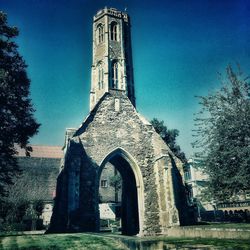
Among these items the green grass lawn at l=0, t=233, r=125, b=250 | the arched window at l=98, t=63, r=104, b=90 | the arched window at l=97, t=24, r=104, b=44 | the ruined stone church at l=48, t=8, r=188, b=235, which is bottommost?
the green grass lawn at l=0, t=233, r=125, b=250

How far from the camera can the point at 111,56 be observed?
24625mm

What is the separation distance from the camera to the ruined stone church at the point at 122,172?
16094 millimetres

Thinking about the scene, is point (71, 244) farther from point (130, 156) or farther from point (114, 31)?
point (114, 31)

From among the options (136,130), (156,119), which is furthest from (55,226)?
(156,119)

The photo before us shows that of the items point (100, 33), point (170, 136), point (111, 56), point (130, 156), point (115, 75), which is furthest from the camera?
point (170, 136)

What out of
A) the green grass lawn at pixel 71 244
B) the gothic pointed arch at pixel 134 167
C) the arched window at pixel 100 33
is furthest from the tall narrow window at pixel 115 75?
the green grass lawn at pixel 71 244

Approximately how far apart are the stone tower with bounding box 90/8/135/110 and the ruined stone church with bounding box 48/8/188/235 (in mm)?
459

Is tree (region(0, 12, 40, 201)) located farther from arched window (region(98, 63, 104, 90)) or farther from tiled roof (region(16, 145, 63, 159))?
tiled roof (region(16, 145, 63, 159))

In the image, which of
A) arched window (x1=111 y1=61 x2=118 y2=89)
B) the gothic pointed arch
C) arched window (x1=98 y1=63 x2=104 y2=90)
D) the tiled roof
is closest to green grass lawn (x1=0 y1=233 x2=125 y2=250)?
the gothic pointed arch

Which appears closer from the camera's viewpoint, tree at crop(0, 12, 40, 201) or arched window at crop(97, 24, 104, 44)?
tree at crop(0, 12, 40, 201)

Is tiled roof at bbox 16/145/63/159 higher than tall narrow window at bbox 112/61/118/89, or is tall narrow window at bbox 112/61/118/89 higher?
tall narrow window at bbox 112/61/118/89

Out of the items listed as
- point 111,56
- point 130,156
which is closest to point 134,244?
point 130,156

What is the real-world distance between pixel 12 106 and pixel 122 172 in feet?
35.3

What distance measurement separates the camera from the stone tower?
2381 centimetres
